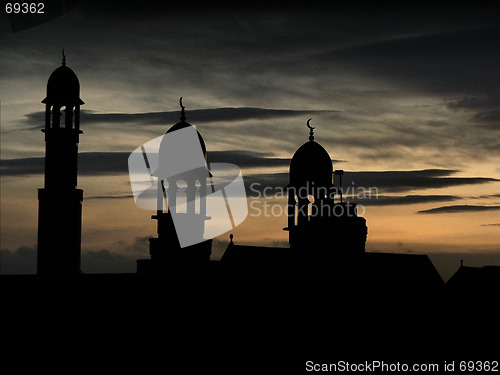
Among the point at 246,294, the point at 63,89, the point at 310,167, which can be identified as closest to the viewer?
the point at 246,294

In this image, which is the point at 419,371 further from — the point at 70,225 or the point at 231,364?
the point at 70,225

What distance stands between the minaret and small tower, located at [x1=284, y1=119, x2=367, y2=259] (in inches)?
435

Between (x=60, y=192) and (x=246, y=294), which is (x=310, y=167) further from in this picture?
(x=60, y=192)

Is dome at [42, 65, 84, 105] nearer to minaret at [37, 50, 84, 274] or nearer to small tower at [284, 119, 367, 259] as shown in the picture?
minaret at [37, 50, 84, 274]

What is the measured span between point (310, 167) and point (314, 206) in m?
2.01

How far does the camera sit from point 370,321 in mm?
43094

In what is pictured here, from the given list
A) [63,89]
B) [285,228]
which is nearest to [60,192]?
[63,89]

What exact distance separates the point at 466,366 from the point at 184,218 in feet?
46.9

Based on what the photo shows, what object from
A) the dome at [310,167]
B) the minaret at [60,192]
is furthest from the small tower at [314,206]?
the minaret at [60,192]

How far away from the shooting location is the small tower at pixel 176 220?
4362 centimetres

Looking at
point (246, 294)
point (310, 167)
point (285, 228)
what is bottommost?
point (246, 294)

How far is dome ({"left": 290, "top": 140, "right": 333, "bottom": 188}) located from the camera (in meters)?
48.0

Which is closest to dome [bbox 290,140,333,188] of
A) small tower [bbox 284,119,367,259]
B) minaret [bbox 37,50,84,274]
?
small tower [bbox 284,119,367,259]

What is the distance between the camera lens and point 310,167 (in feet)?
158
